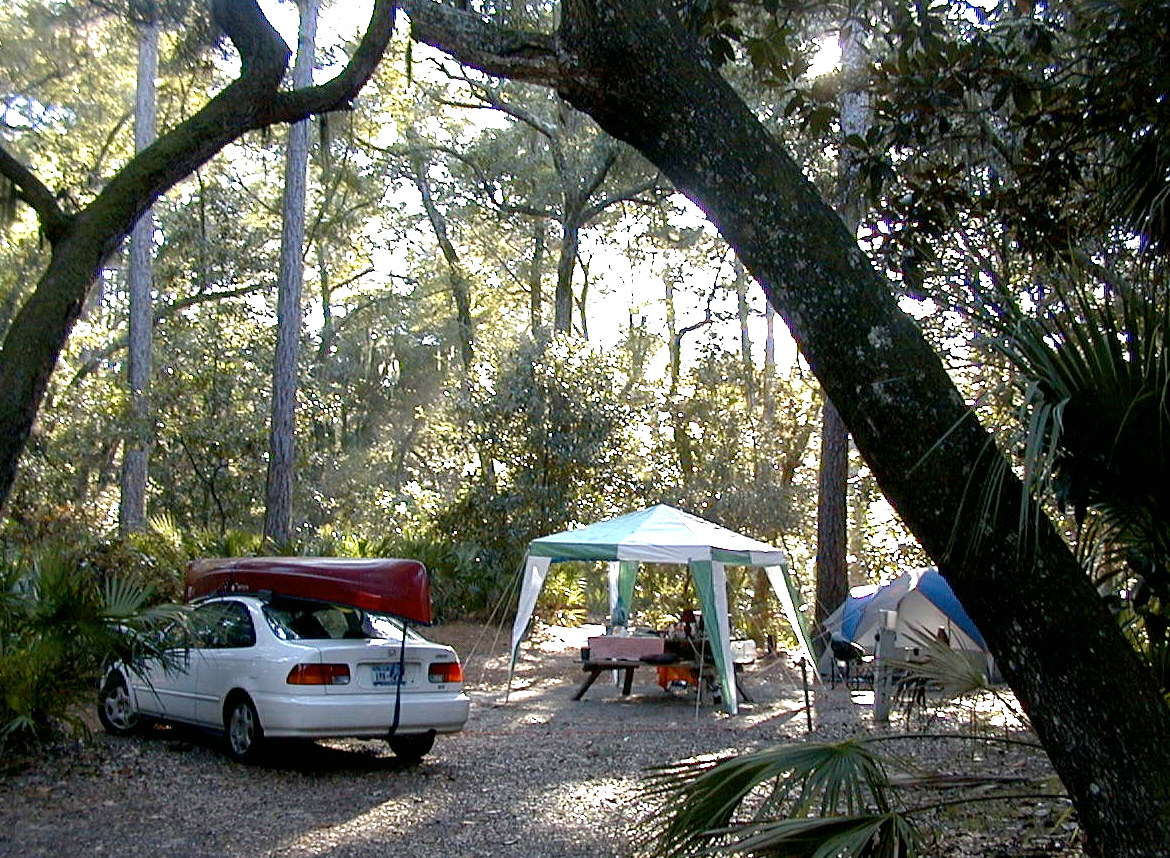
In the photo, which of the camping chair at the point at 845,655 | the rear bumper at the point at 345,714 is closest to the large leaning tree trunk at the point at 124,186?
the rear bumper at the point at 345,714

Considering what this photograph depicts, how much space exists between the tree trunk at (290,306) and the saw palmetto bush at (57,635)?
516 inches

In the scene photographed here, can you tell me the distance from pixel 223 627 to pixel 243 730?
0.90 metres

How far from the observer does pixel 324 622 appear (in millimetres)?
10609

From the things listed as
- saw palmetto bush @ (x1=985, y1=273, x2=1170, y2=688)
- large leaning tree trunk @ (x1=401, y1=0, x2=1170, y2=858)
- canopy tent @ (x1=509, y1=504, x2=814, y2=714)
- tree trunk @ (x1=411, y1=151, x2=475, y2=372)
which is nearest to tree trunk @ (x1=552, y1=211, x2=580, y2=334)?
tree trunk @ (x1=411, y1=151, x2=475, y2=372)

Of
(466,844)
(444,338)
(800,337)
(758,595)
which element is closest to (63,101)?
(444,338)

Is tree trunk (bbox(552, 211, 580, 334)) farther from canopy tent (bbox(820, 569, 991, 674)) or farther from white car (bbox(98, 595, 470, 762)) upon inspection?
white car (bbox(98, 595, 470, 762))

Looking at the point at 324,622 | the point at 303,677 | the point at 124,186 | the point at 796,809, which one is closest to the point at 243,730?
the point at 303,677

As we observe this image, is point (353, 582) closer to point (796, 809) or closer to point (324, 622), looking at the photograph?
point (324, 622)

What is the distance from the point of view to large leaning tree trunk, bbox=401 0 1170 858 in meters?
→ 4.18

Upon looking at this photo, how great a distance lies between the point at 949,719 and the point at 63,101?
2611 cm

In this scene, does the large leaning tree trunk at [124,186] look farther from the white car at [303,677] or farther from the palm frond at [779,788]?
the palm frond at [779,788]

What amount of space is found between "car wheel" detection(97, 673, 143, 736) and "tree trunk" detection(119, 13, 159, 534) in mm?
14497

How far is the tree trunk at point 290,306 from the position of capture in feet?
75.3

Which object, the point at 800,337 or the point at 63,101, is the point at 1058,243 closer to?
the point at 800,337
